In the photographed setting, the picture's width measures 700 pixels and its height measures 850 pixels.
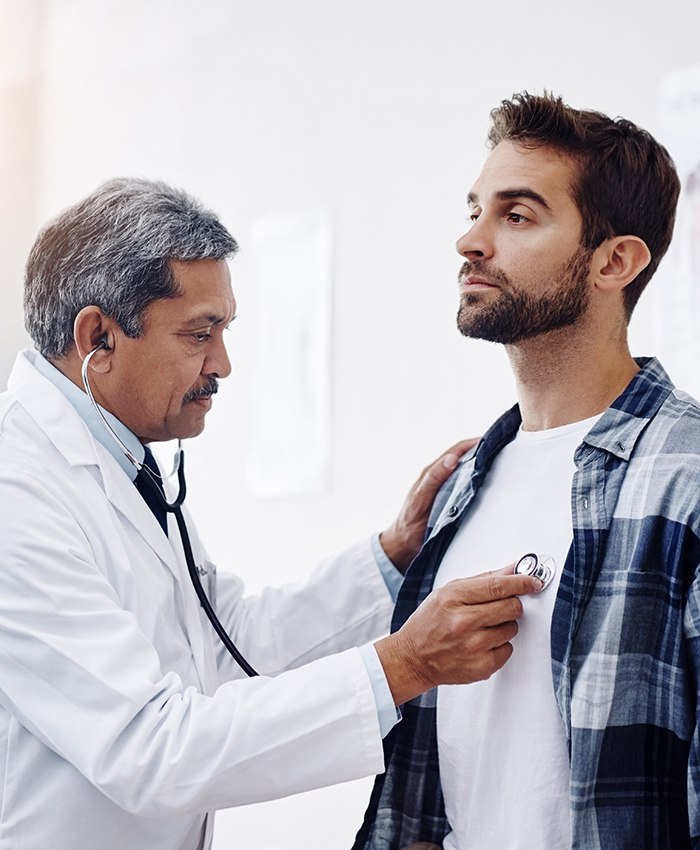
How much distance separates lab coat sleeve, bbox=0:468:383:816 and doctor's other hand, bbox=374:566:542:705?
0.05 metres

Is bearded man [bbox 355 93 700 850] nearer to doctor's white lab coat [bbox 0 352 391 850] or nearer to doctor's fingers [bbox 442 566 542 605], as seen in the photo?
doctor's fingers [bbox 442 566 542 605]

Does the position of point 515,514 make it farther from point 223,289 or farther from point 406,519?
point 223,289

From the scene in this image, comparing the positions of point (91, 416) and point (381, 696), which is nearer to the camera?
point (381, 696)

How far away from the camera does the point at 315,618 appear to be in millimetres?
1616

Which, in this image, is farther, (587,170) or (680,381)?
(680,381)

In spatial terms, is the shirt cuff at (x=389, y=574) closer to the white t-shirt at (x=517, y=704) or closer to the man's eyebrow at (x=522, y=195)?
the white t-shirt at (x=517, y=704)

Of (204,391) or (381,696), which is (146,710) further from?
(204,391)

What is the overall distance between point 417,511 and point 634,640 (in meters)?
0.51

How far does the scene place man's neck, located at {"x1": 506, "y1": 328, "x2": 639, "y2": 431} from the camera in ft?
4.22

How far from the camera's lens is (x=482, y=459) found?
139 cm

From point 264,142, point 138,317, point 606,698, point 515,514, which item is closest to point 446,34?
point 264,142

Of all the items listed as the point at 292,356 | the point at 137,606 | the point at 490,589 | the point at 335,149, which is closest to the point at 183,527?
the point at 137,606

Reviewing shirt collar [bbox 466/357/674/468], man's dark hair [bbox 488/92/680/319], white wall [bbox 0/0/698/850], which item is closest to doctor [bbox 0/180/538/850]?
shirt collar [bbox 466/357/674/468]

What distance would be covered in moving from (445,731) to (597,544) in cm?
33
